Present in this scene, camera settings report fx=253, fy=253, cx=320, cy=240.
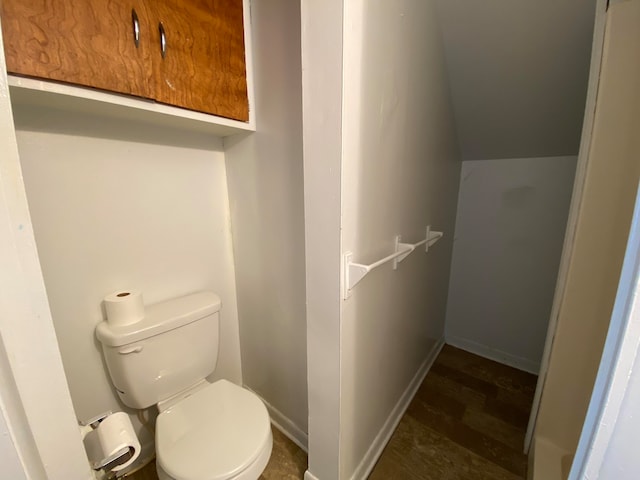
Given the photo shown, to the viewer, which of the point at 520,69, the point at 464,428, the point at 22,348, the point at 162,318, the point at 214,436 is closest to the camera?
the point at 22,348

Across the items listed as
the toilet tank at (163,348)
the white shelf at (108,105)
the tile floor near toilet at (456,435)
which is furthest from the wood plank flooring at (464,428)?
the white shelf at (108,105)

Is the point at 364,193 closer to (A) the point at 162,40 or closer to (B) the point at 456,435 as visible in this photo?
(A) the point at 162,40

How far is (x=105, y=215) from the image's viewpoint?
3.26ft

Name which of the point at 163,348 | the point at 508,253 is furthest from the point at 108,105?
the point at 508,253

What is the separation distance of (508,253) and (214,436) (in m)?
2.11

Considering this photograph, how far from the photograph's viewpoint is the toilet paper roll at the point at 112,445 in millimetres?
572

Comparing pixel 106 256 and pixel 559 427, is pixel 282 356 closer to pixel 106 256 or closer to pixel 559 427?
pixel 106 256

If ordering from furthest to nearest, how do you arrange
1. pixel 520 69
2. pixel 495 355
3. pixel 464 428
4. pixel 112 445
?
1. pixel 495 355
2. pixel 464 428
3. pixel 520 69
4. pixel 112 445

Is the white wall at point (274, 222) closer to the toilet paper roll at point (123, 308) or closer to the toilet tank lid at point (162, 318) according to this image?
the toilet tank lid at point (162, 318)

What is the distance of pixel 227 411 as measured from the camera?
101 centimetres

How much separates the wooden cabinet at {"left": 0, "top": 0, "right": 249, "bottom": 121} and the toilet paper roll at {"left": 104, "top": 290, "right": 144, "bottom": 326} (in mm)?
722

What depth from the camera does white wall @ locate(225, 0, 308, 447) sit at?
1.02 m

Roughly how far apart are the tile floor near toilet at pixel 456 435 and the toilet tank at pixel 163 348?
1.56 ft

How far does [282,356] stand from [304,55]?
128 cm
